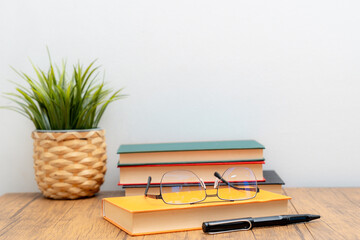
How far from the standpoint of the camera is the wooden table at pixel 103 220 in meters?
0.74

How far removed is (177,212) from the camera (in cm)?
76

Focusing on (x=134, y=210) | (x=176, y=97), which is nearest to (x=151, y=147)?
(x=176, y=97)

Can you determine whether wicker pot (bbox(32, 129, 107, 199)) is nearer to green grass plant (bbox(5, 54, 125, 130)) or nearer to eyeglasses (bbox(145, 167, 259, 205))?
green grass plant (bbox(5, 54, 125, 130))

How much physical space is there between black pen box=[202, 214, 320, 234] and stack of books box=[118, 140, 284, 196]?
0.21m

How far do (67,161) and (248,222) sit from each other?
46 centimetres

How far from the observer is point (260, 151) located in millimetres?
1019

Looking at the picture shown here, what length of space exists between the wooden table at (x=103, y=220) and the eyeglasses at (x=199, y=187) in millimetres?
71

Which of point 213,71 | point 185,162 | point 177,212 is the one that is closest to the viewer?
point 177,212

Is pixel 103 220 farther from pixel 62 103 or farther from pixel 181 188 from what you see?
pixel 62 103

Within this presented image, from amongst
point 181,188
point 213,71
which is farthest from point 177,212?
point 213,71

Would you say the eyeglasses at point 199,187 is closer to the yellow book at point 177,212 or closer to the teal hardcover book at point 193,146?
the yellow book at point 177,212

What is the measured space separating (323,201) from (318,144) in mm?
236

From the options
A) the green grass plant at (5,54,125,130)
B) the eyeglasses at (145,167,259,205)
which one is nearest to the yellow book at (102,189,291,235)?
the eyeglasses at (145,167,259,205)

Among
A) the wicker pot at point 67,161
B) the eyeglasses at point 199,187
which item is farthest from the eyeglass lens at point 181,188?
the wicker pot at point 67,161
